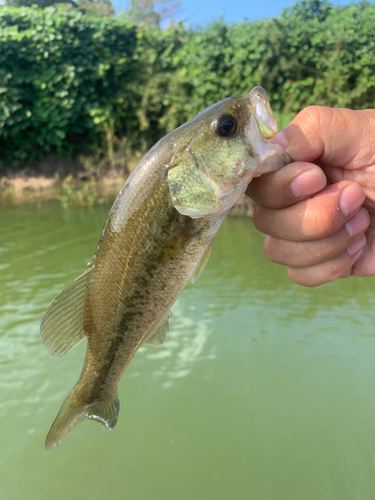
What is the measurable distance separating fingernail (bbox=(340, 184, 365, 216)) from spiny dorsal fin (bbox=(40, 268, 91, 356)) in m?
1.18

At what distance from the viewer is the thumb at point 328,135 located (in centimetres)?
166

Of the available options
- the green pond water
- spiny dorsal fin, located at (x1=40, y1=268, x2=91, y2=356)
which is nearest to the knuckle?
spiny dorsal fin, located at (x1=40, y1=268, x2=91, y2=356)

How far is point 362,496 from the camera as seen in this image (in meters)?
2.74

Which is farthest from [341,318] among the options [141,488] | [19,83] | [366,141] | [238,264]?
[19,83]

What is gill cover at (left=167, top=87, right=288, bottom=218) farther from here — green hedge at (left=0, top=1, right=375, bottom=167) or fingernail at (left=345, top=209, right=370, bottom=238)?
green hedge at (left=0, top=1, right=375, bottom=167)

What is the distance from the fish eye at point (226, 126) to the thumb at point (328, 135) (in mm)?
295

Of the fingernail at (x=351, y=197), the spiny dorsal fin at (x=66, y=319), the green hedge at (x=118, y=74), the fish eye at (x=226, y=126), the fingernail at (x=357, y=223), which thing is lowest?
the spiny dorsal fin at (x=66, y=319)

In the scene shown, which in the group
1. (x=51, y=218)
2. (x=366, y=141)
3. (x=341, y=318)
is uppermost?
(x=366, y=141)

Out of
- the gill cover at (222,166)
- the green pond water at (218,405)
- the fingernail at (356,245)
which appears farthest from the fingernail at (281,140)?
the green pond water at (218,405)

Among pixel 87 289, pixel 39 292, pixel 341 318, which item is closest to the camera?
pixel 87 289

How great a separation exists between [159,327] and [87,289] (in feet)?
1.23

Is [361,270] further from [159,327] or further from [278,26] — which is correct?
[278,26]

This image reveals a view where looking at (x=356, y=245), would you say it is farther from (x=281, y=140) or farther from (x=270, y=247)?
(x=281, y=140)

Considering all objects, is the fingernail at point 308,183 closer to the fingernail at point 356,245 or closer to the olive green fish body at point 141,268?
Answer: the olive green fish body at point 141,268
